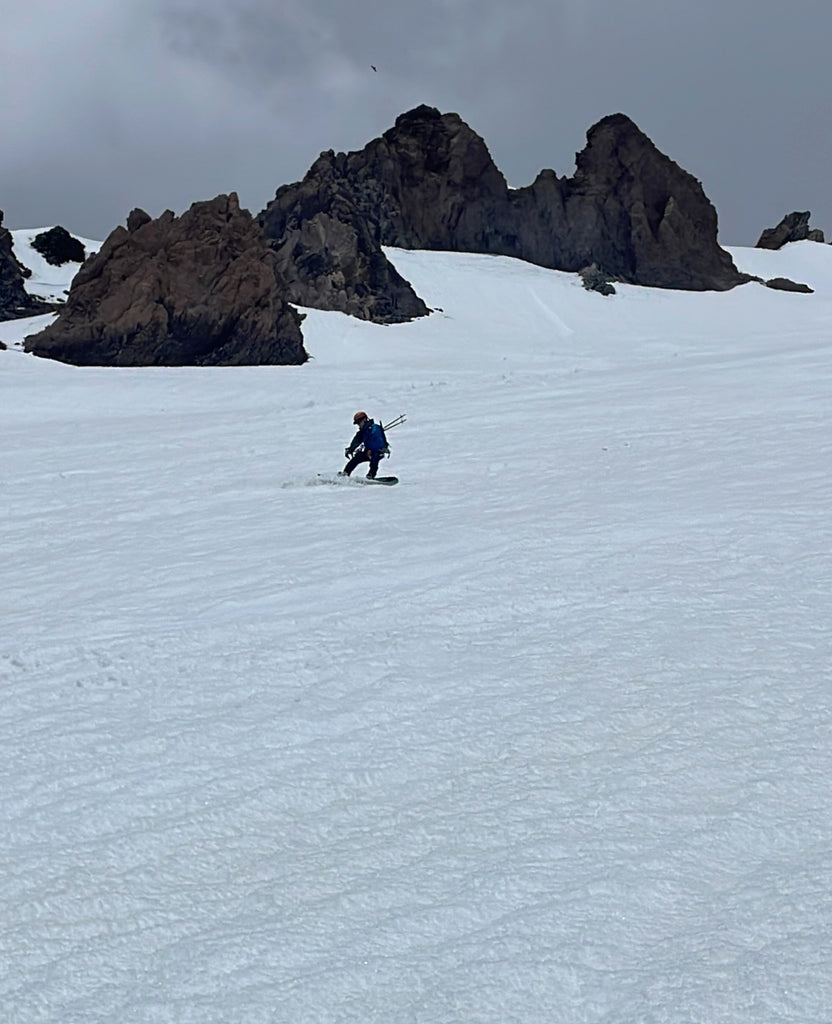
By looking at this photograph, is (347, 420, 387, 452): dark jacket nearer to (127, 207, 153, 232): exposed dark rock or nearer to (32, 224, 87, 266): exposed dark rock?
(127, 207, 153, 232): exposed dark rock

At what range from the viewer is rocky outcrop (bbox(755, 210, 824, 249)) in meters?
86.1

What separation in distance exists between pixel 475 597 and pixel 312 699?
204 centimetres

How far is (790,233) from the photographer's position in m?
86.8

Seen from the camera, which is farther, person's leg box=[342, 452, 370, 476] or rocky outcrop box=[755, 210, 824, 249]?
rocky outcrop box=[755, 210, 824, 249]

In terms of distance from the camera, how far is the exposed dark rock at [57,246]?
58.0 m

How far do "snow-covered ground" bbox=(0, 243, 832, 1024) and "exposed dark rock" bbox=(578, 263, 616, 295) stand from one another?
49854 mm

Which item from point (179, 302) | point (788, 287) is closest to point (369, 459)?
point (179, 302)

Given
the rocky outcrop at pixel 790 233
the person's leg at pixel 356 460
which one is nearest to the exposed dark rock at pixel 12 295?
the person's leg at pixel 356 460

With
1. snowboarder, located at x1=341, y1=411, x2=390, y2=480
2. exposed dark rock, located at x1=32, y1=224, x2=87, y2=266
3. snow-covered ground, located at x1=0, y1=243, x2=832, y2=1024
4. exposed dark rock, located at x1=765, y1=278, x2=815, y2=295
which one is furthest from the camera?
exposed dark rock, located at x1=765, y1=278, x2=815, y2=295

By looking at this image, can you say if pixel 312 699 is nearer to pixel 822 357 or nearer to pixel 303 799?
pixel 303 799

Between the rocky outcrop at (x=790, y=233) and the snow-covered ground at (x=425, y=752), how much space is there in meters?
84.2

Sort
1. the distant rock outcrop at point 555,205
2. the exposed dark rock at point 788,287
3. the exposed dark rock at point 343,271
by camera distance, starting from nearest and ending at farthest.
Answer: the exposed dark rock at point 343,271, the exposed dark rock at point 788,287, the distant rock outcrop at point 555,205

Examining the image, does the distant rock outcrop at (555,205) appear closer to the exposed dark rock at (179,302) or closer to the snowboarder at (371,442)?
the exposed dark rock at (179,302)

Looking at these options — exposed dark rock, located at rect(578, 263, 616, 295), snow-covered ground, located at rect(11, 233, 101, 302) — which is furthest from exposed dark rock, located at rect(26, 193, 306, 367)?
exposed dark rock, located at rect(578, 263, 616, 295)
